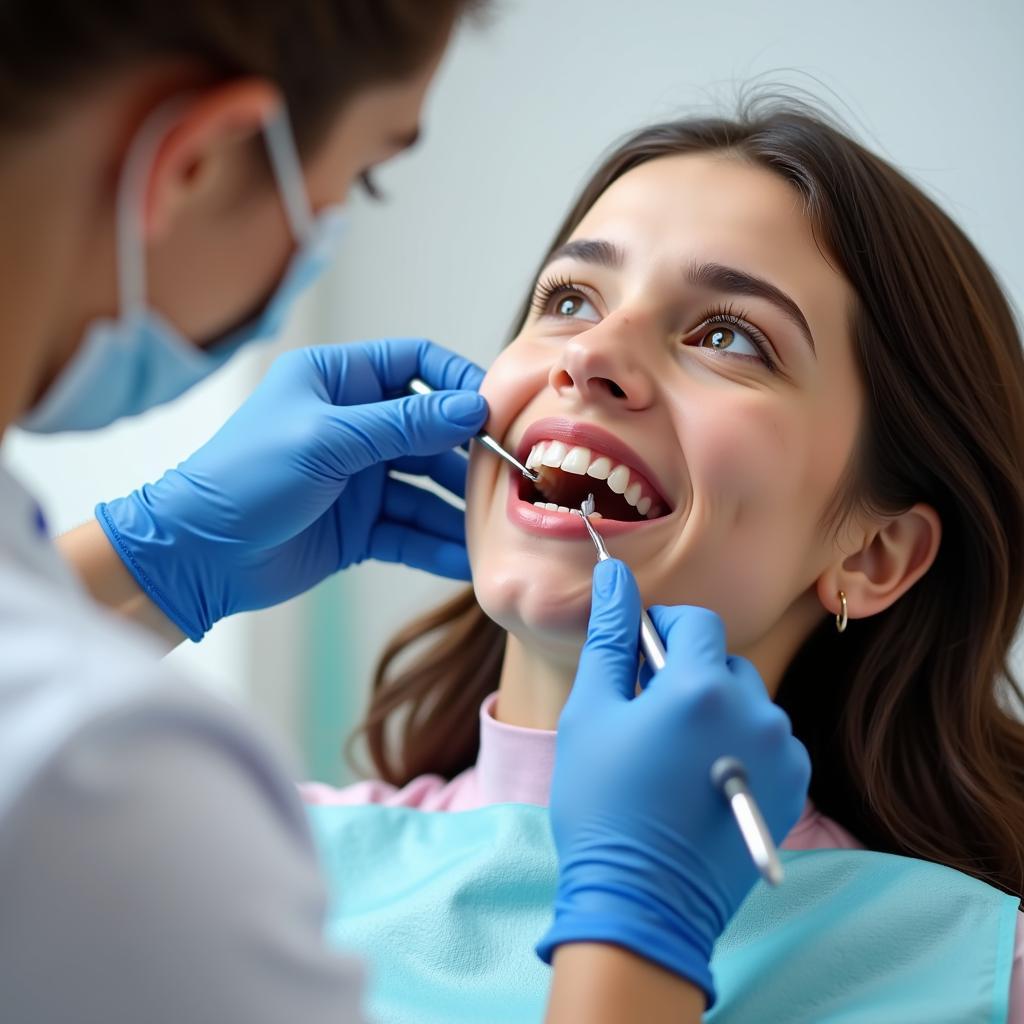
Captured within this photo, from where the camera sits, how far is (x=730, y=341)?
1.38m

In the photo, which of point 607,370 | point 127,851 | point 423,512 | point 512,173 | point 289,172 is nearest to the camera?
point 127,851

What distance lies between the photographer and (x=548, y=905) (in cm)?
138

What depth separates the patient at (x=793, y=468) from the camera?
1307 mm

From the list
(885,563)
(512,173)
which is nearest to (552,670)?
(885,563)

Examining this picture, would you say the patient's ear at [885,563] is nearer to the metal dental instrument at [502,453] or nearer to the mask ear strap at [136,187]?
the metal dental instrument at [502,453]

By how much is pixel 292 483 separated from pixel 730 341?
1.79 ft

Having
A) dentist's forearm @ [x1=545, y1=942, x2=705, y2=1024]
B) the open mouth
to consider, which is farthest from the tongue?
dentist's forearm @ [x1=545, y1=942, x2=705, y2=1024]

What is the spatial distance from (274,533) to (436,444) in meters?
0.23

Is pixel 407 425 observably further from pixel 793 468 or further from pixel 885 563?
pixel 885 563

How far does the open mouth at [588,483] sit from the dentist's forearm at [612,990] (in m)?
0.52

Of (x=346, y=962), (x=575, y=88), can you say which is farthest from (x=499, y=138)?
(x=346, y=962)

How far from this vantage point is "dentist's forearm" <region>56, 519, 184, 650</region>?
1453 mm

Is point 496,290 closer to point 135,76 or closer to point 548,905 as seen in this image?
point 548,905

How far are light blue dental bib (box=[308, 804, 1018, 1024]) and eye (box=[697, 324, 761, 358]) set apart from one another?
59 cm
